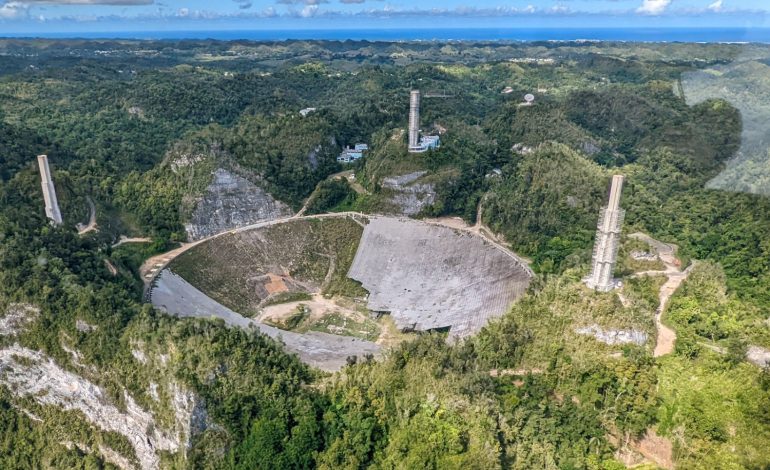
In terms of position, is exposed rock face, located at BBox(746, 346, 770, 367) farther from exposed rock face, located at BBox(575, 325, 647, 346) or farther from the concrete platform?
the concrete platform

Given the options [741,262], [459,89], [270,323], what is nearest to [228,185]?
[270,323]

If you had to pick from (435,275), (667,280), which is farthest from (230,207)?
(667,280)

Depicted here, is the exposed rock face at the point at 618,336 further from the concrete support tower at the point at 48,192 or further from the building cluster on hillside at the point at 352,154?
the building cluster on hillside at the point at 352,154

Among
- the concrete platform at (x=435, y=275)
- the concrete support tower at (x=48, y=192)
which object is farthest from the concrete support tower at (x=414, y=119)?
the concrete support tower at (x=48, y=192)

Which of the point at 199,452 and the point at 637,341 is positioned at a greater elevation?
the point at 637,341

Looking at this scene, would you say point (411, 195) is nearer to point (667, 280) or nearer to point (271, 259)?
point (271, 259)

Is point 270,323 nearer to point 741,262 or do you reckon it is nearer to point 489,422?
point 489,422

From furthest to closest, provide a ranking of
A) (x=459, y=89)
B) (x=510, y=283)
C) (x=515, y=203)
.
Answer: (x=459, y=89), (x=515, y=203), (x=510, y=283)
